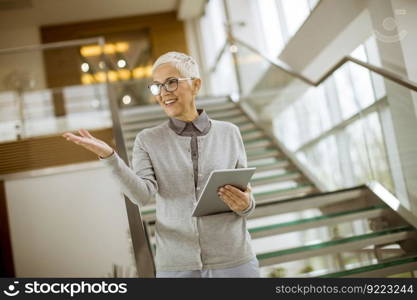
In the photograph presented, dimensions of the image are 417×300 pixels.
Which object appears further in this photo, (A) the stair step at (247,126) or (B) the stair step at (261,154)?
(A) the stair step at (247,126)

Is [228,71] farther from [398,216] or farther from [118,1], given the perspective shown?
[398,216]

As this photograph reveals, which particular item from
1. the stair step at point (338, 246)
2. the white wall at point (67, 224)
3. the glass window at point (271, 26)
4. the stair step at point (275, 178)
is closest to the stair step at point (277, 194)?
the stair step at point (275, 178)

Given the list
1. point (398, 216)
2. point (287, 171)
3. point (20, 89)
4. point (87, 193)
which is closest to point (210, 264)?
point (398, 216)

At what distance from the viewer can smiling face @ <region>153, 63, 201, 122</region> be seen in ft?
5.93

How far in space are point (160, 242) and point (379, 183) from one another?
2346 millimetres

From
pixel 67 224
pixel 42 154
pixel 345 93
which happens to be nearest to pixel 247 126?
pixel 345 93

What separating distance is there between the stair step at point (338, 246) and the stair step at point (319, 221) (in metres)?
0.19

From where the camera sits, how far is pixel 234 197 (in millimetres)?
1743

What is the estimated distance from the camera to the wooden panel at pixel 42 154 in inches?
237

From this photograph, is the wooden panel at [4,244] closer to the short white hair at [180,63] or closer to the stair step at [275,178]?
the stair step at [275,178]

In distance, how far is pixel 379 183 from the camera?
143 inches

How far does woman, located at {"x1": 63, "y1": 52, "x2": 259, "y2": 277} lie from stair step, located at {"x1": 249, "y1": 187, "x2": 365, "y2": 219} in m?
1.70

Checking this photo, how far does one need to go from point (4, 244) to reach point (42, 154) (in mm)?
1352

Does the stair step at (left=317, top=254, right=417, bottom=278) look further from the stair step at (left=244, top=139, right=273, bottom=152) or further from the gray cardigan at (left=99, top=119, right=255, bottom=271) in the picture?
the stair step at (left=244, top=139, right=273, bottom=152)
